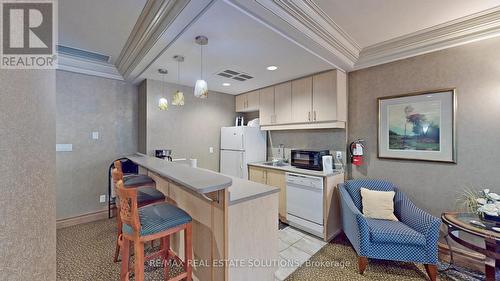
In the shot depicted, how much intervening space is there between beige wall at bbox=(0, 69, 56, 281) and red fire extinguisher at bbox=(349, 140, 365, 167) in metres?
3.20

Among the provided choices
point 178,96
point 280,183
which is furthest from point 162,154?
point 280,183

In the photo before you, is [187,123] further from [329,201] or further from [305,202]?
[329,201]

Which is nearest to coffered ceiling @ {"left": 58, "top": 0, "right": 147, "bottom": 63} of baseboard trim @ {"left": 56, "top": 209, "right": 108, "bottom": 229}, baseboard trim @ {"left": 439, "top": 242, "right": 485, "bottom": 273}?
baseboard trim @ {"left": 56, "top": 209, "right": 108, "bottom": 229}

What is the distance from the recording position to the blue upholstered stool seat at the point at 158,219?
1446mm

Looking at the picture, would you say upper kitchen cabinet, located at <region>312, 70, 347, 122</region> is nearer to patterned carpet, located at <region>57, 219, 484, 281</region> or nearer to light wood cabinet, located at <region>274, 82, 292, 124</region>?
light wood cabinet, located at <region>274, 82, 292, 124</region>

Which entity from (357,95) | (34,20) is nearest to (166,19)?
(34,20)

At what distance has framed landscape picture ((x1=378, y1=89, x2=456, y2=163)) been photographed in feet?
7.60

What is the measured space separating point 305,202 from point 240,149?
1584 mm

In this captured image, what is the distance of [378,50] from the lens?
8.81 feet

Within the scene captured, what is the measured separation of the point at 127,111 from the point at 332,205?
3.86m

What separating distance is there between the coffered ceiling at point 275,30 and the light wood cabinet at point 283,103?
62 cm

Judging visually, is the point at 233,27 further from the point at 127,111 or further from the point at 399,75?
the point at 127,111

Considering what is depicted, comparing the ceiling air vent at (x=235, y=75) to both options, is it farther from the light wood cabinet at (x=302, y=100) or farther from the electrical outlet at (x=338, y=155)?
the electrical outlet at (x=338, y=155)

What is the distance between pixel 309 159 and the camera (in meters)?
3.20
